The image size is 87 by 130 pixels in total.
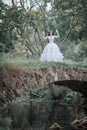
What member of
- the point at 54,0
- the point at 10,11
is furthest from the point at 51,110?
the point at 10,11

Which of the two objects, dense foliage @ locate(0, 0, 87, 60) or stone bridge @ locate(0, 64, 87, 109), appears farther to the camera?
dense foliage @ locate(0, 0, 87, 60)

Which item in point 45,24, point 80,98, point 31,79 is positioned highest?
point 45,24

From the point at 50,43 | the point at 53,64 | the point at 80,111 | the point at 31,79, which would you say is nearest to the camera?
the point at 31,79

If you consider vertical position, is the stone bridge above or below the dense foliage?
below

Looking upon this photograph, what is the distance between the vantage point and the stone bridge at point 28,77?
10797 mm

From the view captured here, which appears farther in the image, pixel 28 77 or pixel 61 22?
pixel 61 22

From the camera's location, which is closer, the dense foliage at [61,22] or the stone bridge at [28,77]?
the stone bridge at [28,77]

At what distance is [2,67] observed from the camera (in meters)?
10.9

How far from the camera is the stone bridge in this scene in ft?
35.4

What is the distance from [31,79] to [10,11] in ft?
7.12

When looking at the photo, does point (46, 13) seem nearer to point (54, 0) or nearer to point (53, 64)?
point (54, 0)

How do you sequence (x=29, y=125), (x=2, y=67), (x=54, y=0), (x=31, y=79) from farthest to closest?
(x=54, y=0) → (x=29, y=125) → (x=31, y=79) → (x=2, y=67)

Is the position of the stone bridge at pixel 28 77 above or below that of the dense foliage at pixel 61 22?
below

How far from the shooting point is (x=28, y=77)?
1165 cm
